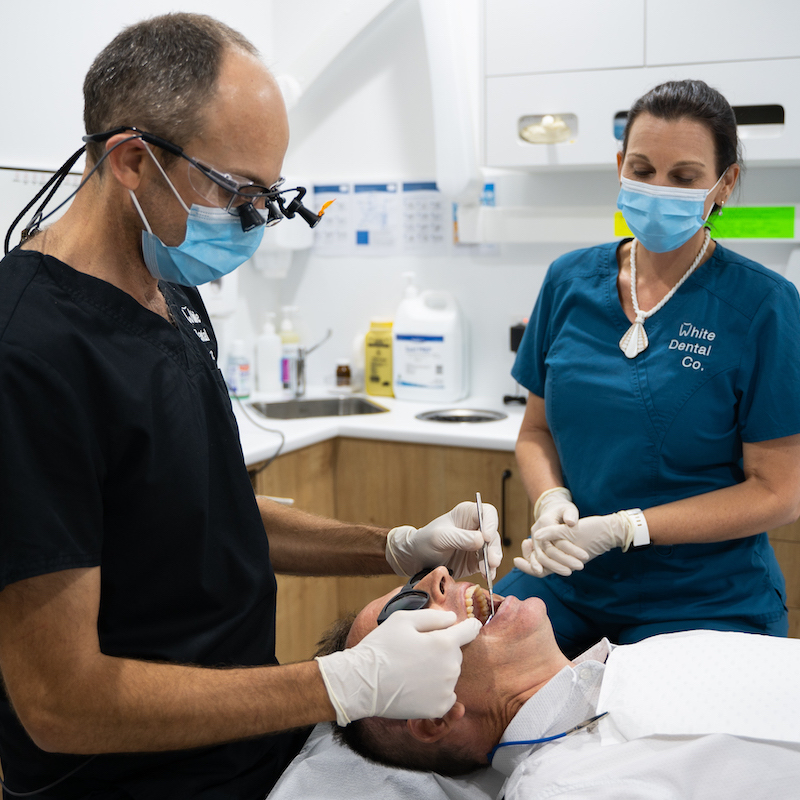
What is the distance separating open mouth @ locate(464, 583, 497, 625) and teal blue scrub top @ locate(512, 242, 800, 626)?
0.31 metres

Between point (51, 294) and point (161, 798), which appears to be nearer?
point (51, 294)

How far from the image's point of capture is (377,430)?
8.42 feet

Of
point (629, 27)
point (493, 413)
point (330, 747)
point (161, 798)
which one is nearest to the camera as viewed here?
point (161, 798)

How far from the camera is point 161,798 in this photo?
3.58 ft

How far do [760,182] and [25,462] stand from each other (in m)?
2.40

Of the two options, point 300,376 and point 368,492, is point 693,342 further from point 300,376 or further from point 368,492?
point 300,376

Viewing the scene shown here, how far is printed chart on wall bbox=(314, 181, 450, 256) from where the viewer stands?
9.95ft

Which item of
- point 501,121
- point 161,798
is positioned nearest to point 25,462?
point 161,798

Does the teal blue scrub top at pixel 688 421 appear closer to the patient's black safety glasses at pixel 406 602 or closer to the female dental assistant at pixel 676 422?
the female dental assistant at pixel 676 422

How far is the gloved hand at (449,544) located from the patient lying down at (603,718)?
0.19 feet

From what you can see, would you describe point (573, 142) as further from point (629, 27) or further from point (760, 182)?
point (760, 182)

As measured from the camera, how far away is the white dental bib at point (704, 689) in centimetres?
110

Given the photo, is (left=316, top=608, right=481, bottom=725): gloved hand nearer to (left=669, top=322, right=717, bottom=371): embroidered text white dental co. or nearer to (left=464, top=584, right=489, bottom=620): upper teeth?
(left=464, top=584, right=489, bottom=620): upper teeth

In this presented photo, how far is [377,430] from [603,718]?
147 centimetres
